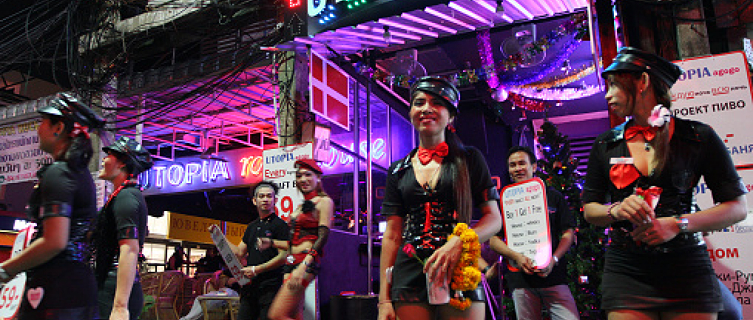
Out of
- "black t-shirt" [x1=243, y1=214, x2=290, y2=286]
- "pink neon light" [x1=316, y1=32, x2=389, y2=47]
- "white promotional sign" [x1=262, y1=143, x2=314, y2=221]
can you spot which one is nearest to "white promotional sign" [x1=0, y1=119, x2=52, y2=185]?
"white promotional sign" [x1=262, y1=143, x2=314, y2=221]

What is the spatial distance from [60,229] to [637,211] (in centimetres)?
253

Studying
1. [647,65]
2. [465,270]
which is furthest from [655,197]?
[465,270]

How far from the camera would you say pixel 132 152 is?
3.89 metres

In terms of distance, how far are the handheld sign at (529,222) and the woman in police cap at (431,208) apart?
2.12 metres

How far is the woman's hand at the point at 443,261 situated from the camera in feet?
7.06

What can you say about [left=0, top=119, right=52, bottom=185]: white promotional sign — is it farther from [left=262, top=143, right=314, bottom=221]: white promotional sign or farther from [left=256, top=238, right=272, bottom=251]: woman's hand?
[left=256, top=238, right=272, bottom=251]: woman's hand

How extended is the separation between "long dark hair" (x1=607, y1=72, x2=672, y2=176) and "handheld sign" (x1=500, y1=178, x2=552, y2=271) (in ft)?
7.60

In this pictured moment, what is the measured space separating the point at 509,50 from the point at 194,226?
1111 centimetres

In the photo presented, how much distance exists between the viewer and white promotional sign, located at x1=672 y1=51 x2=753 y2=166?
4160 millimetres

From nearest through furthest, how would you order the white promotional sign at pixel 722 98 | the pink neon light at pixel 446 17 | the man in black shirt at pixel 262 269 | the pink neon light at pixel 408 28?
the white promotional sign at pixel 722 98 → the man in black shirt at pixel 262 269 → the pink neon light at pixel 446 17 → the pink neon light at pixel 408 28

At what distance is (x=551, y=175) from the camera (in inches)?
256

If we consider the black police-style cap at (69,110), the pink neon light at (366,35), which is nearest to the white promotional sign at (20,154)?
the pink neon light at (366,35)

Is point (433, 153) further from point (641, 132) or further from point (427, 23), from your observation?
point (427, 23)

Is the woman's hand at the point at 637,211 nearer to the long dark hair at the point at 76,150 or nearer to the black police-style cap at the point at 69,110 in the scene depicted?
the long dark hair at the point at 76,150
